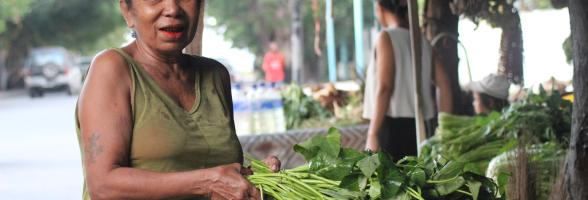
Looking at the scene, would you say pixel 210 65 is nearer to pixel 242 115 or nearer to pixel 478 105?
pixel 478 105

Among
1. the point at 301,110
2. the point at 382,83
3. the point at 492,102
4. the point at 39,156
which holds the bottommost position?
the point at 39,156

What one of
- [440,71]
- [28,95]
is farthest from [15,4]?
[440,71]

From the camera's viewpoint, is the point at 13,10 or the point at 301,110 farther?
the point at 13,10

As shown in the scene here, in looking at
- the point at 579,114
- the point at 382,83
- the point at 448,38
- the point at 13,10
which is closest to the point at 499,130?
the point at 382,83

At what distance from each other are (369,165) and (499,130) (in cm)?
330

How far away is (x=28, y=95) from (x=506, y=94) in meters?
28.9

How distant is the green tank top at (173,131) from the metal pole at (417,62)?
9.39 feet

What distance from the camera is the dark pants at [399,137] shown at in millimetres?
5438

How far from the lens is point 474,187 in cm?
219

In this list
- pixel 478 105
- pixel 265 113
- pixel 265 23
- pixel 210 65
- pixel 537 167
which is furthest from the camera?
pixel 265 23

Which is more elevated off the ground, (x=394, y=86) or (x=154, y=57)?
(x=154, y=57)

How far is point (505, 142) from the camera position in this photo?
17.1 ft

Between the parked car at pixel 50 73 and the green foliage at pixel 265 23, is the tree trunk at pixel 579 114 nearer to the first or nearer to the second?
the parked car at pixel 50 73

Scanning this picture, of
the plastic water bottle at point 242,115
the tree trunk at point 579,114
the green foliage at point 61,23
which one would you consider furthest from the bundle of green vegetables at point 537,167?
the green foliage at point 61,23
